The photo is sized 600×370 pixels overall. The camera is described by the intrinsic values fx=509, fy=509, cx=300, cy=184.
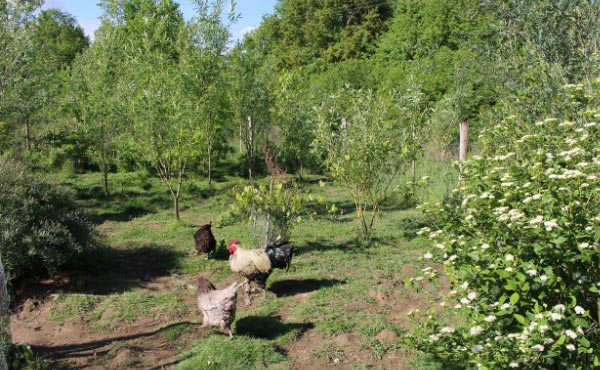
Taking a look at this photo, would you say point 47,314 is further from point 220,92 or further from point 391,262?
point 220,92

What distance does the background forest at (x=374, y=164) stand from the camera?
11.9ft

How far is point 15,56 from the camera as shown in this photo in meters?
15.2

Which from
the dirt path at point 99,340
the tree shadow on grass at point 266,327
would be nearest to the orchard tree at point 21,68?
the dirt path at point 99,340

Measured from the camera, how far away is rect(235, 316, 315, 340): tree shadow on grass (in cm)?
722

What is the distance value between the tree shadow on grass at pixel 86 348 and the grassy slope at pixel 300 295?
386mm

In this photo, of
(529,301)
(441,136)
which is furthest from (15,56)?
(529,301)

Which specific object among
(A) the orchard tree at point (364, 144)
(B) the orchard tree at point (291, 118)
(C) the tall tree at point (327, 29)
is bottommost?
(A) the orchard tree at point (364, 144)

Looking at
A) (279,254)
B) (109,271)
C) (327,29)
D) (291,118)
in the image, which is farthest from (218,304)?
(327,29)

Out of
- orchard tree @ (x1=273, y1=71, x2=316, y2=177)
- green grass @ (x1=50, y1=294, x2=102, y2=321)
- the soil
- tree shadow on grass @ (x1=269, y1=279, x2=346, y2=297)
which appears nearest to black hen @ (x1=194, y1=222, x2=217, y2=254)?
the soil

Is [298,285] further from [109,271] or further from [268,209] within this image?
[109,271]

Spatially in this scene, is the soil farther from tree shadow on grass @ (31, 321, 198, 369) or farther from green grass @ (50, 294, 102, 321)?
green grass @ (50, 294, 102, 321)

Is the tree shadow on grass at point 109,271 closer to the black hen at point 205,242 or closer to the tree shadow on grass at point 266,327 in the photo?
the black hen at point 205,242

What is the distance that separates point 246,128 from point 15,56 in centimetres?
881

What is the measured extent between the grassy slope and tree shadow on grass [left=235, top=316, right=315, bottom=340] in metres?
0.01
